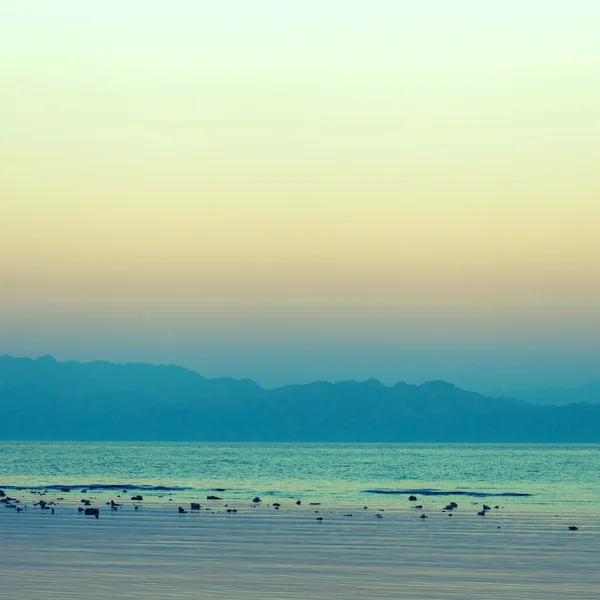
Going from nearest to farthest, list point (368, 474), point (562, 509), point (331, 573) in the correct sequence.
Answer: point (331, 573) < point (562, 509) < point (368, 474)

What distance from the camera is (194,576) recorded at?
36.9 metres

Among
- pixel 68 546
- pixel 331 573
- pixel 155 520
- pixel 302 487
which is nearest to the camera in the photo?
pixel 331 573

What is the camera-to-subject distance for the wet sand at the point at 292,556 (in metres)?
34.4

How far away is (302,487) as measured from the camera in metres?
101

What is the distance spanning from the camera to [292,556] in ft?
142

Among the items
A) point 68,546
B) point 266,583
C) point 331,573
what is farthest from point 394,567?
point 68,546

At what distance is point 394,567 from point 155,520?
2223 centimetres

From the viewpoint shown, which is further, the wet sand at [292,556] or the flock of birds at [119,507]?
the flock of birds at [119,507]

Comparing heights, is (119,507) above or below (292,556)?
below

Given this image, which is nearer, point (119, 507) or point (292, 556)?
point (292, 556)

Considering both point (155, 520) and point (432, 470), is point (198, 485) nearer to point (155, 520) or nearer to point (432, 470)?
point (155, 520)

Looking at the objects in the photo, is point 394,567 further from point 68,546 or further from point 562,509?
point 562,509

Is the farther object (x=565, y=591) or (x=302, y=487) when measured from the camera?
(x=302, y=487)

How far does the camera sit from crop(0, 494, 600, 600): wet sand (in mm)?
34406
